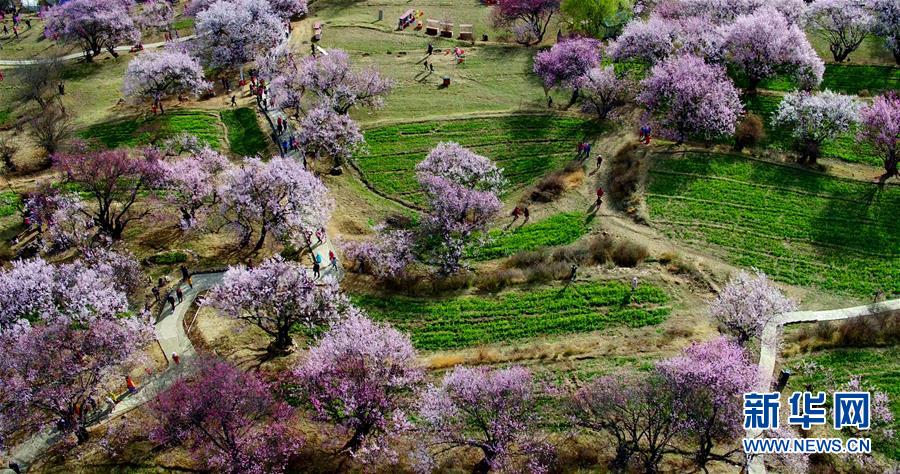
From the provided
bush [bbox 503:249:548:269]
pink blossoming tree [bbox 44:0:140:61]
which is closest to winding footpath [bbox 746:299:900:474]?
bush [bbox 503:249:548:269]

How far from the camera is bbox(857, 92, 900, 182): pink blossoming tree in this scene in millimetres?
58812

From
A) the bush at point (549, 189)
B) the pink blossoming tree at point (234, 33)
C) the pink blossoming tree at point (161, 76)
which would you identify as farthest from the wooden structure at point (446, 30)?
the bush at point (549, 189)

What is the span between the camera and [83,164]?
57250mm

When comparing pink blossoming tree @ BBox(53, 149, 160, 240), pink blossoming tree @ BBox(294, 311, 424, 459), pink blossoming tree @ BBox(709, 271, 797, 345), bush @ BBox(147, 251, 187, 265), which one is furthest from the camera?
pink blossoming tree @ BBox(53, 149, 160, 240)

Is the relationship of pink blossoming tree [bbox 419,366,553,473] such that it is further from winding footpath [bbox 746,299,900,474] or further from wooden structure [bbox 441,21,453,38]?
wooden structure [bbox 441,21,453,38]

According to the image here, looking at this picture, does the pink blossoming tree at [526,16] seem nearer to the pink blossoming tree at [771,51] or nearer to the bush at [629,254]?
the pink blossoming tree at [771,51]

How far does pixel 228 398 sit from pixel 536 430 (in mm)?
17780

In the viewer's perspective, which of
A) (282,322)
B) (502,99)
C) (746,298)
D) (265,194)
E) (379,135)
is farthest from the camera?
(502,99)

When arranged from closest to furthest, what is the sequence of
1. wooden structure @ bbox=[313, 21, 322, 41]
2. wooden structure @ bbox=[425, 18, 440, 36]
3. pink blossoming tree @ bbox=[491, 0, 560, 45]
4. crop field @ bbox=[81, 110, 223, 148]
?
crop field @ bbox=[81, 110, 223, 148]
pink blossoming tree @ bbox=[491, 0, 560, 45]
wooden structure @ bbox=[313, 21, 322, 41]
wooden structure @ bbox=[425, 18, 440, 36]

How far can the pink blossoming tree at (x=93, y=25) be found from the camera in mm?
87188

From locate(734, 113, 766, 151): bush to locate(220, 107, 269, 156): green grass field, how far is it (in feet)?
155

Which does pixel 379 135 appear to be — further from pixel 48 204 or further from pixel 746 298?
pixel 746 298

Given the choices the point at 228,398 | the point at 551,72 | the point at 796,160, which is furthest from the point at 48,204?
the point at 796,160

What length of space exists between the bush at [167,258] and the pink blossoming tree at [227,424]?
18.5 m
